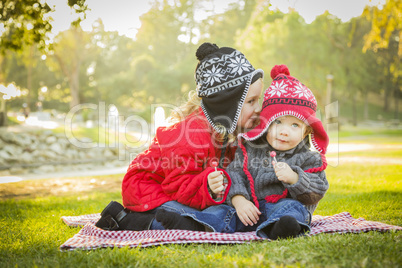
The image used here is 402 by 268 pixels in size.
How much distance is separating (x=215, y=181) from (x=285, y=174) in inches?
19.4

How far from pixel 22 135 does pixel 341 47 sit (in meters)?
19.4

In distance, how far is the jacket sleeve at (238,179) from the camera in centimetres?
258

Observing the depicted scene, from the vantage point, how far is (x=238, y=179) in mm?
2658

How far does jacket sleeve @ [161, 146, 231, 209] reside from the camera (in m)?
2.63

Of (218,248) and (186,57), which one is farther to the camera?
(186,57)

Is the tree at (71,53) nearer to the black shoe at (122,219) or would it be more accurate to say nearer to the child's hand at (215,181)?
the black shoe at (122,219)

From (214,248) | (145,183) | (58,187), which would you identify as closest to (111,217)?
(145,183)

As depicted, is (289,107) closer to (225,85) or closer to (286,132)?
(286,132)

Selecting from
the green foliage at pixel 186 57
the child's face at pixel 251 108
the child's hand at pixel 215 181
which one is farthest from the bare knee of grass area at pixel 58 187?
the green foliage at pixel 186 57

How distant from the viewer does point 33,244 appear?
247 centimetres

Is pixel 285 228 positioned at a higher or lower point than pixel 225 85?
lower

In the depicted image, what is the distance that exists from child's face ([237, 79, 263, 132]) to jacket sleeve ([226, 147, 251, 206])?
0.79ft

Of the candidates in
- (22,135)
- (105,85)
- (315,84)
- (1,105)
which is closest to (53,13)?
(22,135)

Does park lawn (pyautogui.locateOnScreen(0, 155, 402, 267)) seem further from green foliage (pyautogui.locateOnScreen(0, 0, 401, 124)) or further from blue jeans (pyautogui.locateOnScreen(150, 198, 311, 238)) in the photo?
green foliage (pyautogui.locateOnScreen(0, 0, 401, 124))
